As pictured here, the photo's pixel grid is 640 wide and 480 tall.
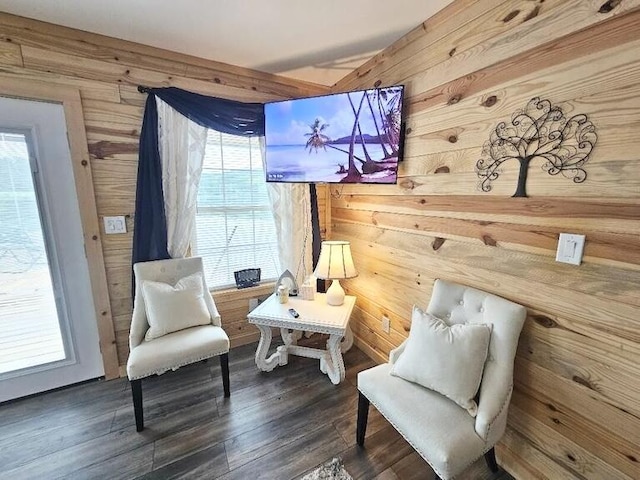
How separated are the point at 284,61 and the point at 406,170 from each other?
4.13ft

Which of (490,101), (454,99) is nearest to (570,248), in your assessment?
(490,101)

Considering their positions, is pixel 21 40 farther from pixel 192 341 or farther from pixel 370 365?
pixel 370 365

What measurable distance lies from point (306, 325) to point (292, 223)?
926 mm

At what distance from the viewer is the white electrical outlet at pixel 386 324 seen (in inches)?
82.2

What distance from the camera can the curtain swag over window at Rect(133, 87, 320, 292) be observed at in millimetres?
1895

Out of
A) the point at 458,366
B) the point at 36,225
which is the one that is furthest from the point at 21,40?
the point at 458,366

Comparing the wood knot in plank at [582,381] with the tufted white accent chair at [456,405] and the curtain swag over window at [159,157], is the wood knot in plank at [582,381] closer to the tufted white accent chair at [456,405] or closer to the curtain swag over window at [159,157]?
the tufted white accent chair at [456,405]

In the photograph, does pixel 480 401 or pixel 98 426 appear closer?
pixel 480 401

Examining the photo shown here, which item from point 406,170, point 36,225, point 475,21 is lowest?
point 36,225

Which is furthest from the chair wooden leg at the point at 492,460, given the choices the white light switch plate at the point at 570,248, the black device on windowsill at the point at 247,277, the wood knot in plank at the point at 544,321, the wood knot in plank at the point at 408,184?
the black device on windowsill at the point at 247,277

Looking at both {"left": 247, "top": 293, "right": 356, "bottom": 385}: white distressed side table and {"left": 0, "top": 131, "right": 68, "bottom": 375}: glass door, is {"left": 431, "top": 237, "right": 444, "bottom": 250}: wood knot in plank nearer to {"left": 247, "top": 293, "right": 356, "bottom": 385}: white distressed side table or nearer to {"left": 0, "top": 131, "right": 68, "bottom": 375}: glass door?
{"left": 247, "top": 293, "right": 356, "bottom": 385}: white distressed side table

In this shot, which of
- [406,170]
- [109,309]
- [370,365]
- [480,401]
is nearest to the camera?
[480,401]

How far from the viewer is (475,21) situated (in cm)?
136

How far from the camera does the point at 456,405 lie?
1.21 m
